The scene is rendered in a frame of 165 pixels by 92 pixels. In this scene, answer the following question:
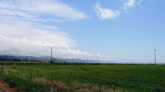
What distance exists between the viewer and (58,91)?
48.9ft

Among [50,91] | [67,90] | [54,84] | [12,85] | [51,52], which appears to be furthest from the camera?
[51,52]

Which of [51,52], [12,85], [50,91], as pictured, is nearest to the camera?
[50,91]

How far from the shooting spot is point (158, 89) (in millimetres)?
19609

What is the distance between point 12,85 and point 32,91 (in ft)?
15.6

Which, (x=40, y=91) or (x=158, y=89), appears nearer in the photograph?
(x=40, y=91)

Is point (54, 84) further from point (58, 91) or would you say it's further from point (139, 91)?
point (139, 91)

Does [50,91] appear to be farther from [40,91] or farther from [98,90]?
[98,90]

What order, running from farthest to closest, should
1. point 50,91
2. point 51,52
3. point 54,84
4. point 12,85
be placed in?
point 51,52 < point 12,85 < point 54,84 < point 50,91

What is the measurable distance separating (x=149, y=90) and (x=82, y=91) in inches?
316

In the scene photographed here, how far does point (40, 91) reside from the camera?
49.0ft

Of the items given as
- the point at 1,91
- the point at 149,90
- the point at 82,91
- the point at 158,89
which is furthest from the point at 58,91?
the point at 158,89

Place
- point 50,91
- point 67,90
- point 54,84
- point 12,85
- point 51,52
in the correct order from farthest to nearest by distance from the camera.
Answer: point 51,52 < point 12,85 < point 54,84 < point 67,90 < point 50,91

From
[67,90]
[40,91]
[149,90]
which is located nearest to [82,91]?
[67,90]

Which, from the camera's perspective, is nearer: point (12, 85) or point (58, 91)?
point (58, 91)
